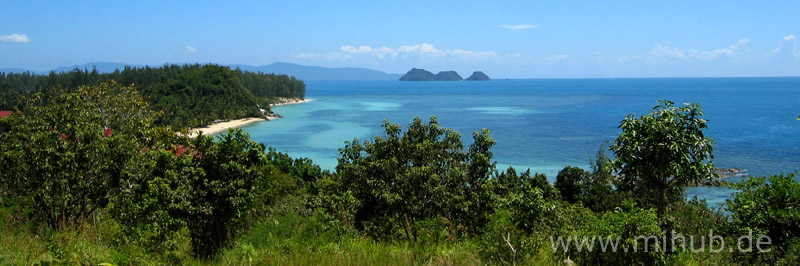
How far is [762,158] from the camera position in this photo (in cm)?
3766

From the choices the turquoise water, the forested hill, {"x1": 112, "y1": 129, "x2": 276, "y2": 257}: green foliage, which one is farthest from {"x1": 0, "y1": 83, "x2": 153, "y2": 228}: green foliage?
the forested hill

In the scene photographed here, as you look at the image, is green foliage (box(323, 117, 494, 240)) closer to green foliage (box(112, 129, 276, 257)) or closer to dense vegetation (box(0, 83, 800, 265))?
dense vegetation (box(0, 83, 800, 265))

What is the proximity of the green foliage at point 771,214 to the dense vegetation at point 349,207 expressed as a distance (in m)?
0.02

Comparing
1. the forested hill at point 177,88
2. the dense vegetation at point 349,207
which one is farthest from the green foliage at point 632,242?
the forested hill at point 177,88

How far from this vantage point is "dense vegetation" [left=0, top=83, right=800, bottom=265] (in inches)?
214

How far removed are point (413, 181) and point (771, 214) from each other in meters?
4.81

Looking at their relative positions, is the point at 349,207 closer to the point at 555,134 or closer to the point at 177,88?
the point at 555,134

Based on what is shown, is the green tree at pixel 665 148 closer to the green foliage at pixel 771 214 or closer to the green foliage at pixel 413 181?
the green foliage at pixel 771 214

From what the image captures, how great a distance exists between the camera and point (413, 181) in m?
8.40

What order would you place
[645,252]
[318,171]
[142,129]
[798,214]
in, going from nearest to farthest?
[645,252]
[798,214]
[142,129]
[318,171]

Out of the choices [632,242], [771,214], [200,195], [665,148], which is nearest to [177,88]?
[200,195]

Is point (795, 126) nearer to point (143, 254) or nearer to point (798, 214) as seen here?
point (798, 214)

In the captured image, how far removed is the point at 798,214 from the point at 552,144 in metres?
39.8

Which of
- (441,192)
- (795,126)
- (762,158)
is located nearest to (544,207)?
(441,192)
